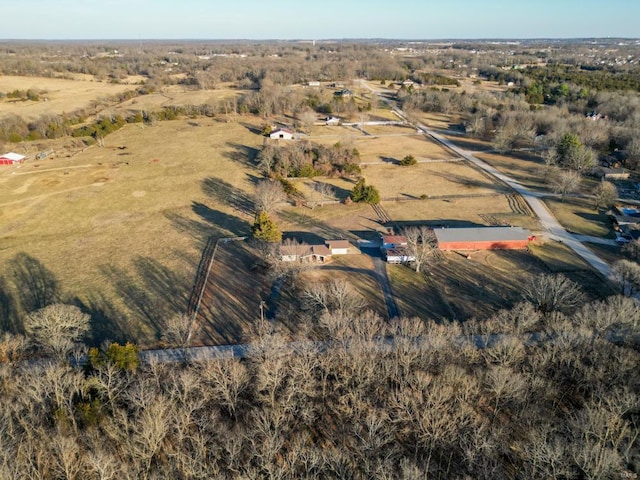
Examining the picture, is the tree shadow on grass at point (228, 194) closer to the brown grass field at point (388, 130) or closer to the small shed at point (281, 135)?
the small shed at point (281, 135)

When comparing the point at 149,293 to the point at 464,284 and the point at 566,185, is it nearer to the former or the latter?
the point at 464,284

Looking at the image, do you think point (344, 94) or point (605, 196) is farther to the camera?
point (344, 94)

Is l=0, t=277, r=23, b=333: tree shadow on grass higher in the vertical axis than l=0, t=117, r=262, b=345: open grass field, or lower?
lower

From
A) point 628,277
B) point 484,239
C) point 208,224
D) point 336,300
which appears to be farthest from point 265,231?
point 628,277

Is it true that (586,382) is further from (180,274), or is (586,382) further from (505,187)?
(505,187)

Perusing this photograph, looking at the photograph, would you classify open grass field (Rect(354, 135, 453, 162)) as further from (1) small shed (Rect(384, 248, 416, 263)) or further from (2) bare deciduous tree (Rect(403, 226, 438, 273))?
(1) small shed (Rect(384, 248, 416, 263))

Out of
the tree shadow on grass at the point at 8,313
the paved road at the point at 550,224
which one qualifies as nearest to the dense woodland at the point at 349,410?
the tree shadow on grass at the point at 8,313

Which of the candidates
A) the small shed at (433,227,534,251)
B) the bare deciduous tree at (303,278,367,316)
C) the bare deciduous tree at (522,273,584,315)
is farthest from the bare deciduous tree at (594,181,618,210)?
the bare deciduous tree at (303,278,367,316)
